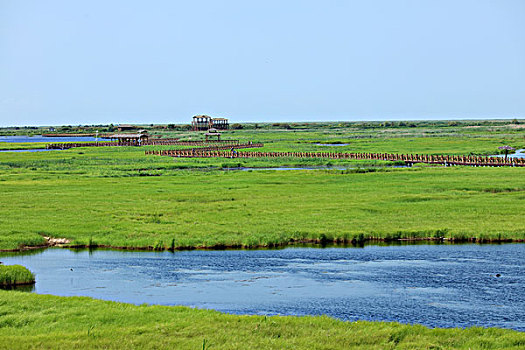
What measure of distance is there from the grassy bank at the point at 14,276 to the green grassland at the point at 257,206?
7250 mm

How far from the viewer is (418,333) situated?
799 inches

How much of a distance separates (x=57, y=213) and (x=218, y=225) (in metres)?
12.9

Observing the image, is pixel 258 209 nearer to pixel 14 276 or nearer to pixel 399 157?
pixel 14 276

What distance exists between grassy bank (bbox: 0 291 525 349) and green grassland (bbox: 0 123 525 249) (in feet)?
47.5

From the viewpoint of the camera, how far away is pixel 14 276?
2794cm

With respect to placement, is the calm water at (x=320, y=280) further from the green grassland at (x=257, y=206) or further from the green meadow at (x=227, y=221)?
the green meadow at (x=227, y=221)

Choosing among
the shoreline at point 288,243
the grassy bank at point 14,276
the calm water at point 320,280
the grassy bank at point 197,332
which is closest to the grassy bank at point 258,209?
the shoreline at point 288,243

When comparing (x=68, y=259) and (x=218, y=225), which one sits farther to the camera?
(x=218, y=225)

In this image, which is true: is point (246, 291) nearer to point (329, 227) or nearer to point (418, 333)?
point (418, 333)

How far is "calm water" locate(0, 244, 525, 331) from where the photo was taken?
2455 centimetres

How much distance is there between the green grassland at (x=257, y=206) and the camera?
123 ft

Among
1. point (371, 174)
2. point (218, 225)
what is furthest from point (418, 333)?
point (371, 174)

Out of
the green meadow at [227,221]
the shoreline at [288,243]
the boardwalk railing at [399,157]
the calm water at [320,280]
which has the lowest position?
the calm water at [320,280]

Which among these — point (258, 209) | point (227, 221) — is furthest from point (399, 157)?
point (227, 221)
